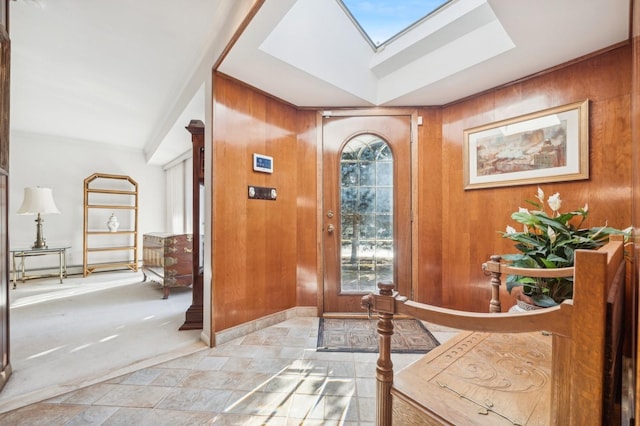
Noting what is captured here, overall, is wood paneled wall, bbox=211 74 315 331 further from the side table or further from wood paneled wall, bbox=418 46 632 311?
the side table

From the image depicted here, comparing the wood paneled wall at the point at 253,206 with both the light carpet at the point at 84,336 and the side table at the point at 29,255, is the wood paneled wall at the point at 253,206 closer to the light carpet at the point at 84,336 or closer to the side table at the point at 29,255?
the light carpet at the point at 84,336

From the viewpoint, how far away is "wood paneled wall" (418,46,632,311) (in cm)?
175

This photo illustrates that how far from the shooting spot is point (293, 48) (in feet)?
6.54

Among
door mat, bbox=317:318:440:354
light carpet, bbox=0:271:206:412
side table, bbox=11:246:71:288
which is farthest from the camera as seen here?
side table, bbox=11:246:71:288

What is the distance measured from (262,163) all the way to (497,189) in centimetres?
215

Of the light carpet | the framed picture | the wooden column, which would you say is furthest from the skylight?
the light carpet

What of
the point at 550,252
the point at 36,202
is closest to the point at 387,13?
the point at 550,252

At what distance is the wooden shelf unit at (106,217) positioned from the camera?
4.68 m

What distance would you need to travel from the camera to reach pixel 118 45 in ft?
7.10

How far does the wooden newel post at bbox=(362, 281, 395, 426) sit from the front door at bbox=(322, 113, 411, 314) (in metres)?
1.81

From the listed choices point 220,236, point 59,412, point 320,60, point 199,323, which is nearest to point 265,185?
point 220,236

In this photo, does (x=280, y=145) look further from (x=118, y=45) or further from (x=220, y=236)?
(x=118, y=45)

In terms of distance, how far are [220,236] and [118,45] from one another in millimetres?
1838

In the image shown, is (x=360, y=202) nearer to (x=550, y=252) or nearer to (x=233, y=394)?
(x=550, y=252)
